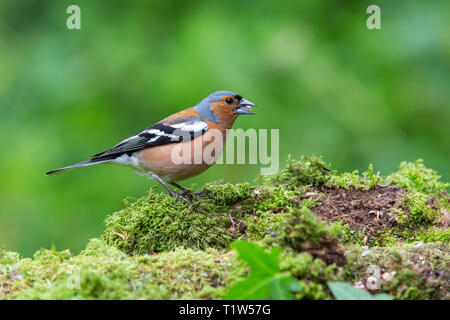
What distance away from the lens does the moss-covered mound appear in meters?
3.14

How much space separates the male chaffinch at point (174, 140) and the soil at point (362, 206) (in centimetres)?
177

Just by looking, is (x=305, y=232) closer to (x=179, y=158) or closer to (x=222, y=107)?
(x=179, y=158)

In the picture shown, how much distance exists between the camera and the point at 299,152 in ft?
28.0

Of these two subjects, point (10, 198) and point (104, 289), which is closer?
point (104, 289)

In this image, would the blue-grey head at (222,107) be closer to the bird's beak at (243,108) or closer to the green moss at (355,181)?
the bird's beak at (243,108)

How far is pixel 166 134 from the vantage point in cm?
658

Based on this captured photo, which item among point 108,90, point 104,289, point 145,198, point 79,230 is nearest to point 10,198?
point 79,230

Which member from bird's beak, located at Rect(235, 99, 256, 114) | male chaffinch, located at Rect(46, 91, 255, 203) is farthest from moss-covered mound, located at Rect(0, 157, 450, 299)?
bird's beak, located at Rect(235, 99, 256, 114)

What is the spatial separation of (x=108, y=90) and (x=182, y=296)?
21.6 ft

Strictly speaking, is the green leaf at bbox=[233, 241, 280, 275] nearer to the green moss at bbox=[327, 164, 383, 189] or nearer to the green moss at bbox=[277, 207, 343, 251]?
the green moss at bbox=[277, 207, 343, 251]

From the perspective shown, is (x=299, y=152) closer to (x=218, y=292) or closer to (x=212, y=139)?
(x=212, y=139)

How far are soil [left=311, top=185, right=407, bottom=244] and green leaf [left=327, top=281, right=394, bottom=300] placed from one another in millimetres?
1612

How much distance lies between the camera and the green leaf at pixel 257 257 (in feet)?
9.22

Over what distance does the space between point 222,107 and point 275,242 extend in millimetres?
3747
